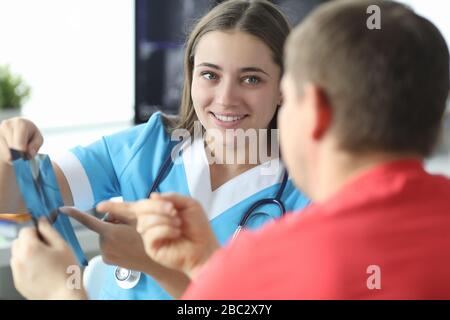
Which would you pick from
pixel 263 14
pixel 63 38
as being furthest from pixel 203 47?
pixel 63 38

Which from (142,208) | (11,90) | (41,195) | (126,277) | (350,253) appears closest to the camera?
(350,253)

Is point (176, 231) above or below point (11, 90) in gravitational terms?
above

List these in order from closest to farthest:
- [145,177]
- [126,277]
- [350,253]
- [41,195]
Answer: [350,253] → [41,195] → [126,277] → [145,177]

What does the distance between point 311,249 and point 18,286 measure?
12.5 inches

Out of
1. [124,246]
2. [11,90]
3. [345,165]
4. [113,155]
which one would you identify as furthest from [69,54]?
[345,165]

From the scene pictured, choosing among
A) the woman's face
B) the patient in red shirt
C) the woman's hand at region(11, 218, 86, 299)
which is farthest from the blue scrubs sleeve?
the patient in red shirt

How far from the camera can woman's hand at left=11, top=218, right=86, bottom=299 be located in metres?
0.66

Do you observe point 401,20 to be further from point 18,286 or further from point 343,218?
point 18,286

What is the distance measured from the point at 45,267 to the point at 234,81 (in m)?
0.51

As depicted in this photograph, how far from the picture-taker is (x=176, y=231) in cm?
Answer: 64

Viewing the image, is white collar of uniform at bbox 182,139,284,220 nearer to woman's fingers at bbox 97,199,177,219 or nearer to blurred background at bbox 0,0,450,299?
woman's fingers at bbox 97,199,177,219

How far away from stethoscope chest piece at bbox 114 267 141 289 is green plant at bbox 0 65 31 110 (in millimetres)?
A: 1565

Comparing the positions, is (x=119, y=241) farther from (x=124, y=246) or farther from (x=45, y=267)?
(x=45, y=267)
